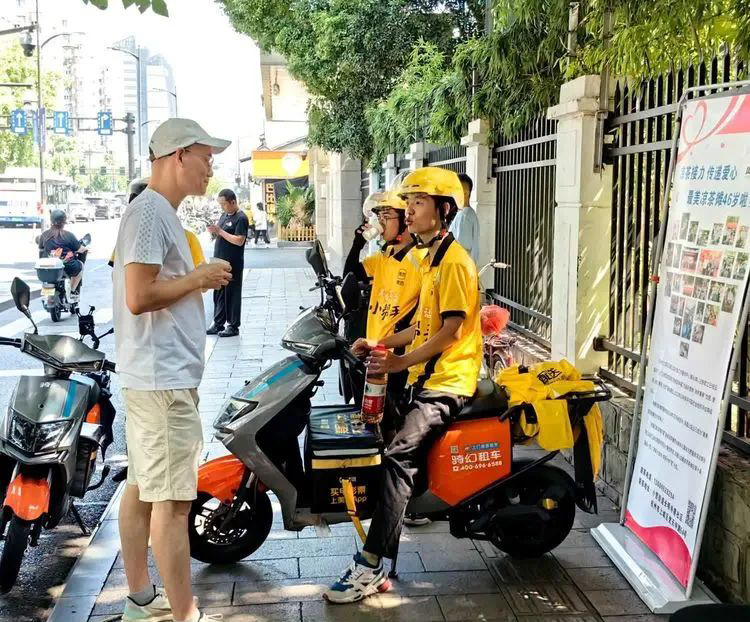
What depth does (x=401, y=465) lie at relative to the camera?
3.75 m

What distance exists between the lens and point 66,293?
1320cm

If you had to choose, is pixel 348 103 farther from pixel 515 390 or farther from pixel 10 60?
pixel 10 60

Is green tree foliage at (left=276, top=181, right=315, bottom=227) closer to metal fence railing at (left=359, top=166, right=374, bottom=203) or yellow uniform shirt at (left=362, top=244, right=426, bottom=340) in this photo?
metal fence railing at (left=359, top=166, right=374, bottom=203)

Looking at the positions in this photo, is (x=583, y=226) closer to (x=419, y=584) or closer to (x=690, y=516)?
(x=690, y=516)

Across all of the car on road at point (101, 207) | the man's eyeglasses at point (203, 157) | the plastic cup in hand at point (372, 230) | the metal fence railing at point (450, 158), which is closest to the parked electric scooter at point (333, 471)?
the man's eyeglasses at point (203, 157)

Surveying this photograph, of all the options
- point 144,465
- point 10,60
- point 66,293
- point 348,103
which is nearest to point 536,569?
point 144,465

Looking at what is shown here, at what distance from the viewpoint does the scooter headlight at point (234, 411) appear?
3807 millimetres

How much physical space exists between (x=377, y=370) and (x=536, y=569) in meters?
1.28

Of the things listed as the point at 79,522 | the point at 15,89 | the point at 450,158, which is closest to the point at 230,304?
the point at 450,158

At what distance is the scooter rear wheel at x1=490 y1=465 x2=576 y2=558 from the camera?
4.02 m

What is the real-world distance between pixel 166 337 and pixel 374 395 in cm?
96

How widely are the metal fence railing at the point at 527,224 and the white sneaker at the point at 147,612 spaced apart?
162 inches

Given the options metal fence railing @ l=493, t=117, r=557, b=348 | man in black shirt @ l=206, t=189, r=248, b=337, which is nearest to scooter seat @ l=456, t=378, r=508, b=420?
metal fence railing @ l=493, t=117, r=557, b=348

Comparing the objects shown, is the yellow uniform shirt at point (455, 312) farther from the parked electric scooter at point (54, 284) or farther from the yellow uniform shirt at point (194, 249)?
the parked electric scooter at point (54, 284)
